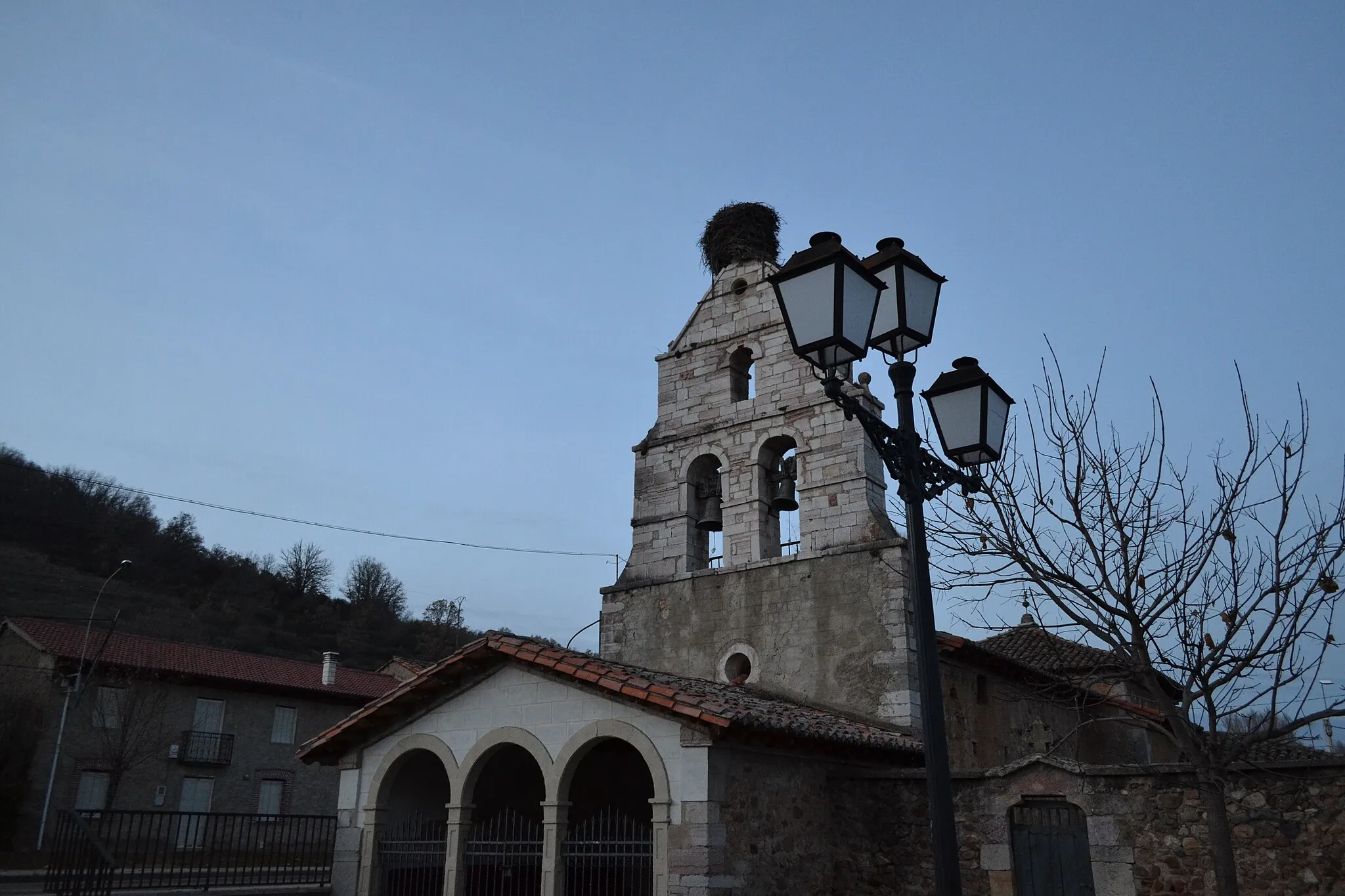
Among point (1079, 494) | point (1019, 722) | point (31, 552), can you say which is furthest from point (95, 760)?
point (31, 552)

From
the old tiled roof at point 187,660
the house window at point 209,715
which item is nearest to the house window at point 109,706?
the old tiled roof at point 187,660

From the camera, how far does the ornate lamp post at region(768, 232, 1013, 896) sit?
4707 mm

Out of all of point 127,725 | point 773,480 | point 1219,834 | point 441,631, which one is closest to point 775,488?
point 773,480

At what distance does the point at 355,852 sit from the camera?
39.6ft

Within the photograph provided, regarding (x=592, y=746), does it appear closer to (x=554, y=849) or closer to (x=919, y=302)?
(x=554, y=849)

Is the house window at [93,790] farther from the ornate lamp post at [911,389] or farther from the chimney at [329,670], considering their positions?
the ornate lamp post at [911,389]

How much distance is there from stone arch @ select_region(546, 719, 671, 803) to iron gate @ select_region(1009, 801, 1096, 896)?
391 centimetres

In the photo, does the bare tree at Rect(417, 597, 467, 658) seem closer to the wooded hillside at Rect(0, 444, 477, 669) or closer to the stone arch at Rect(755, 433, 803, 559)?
the wooded hillside at Rect(0, 444, 477, 669)

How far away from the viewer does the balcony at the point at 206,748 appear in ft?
83.8

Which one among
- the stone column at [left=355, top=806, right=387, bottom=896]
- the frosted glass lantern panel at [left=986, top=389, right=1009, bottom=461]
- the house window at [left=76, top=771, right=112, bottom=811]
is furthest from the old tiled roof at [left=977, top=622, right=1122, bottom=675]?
the house window at [left=76, top=771, right=112, bottom=811]

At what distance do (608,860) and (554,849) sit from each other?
73 centimetres

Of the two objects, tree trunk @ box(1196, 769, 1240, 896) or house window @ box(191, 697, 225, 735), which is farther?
house window @ box(191, 697, 225, 735)

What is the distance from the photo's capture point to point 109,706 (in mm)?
24562

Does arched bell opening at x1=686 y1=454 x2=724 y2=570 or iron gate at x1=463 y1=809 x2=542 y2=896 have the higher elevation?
arched bell opening at x1=686 y1=454 x2=724 y2=570
